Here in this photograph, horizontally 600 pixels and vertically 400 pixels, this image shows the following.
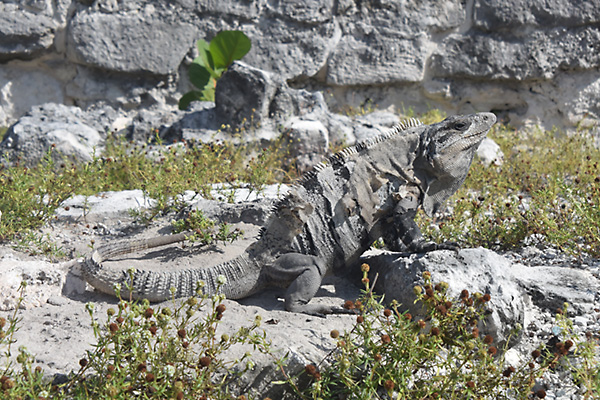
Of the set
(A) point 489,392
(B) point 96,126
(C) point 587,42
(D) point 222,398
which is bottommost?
(B) point 96,126

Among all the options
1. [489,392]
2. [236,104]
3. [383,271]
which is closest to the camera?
[489,392]

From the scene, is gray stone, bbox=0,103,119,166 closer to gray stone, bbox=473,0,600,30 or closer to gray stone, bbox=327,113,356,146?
gray stone, bbox=327,113,356,146

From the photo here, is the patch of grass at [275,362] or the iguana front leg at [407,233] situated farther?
the iguana front leg at [407,233]

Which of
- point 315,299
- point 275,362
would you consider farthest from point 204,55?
point 275,362

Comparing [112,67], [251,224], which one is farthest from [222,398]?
[112,67]

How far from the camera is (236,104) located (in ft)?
21.9

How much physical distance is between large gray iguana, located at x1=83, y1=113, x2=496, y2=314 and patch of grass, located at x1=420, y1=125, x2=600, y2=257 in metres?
0.93

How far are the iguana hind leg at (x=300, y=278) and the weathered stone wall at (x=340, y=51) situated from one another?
5.16 meters

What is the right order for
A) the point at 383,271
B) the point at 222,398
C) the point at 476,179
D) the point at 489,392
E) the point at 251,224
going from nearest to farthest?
1. the point at 222,398
2. the point at 489,392
3. the point at 383,271
4. the point at 251,224
5. the point at 476,179

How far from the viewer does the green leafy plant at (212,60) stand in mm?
7371

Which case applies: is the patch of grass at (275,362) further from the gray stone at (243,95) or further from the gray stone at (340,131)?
the gray stone at (243,95)

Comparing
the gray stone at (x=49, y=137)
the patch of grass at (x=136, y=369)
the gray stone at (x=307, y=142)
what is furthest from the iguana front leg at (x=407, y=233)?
the gray stone at (x=49, y=137)

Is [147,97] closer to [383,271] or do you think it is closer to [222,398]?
[383,271]

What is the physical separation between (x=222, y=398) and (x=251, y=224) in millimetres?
2233
